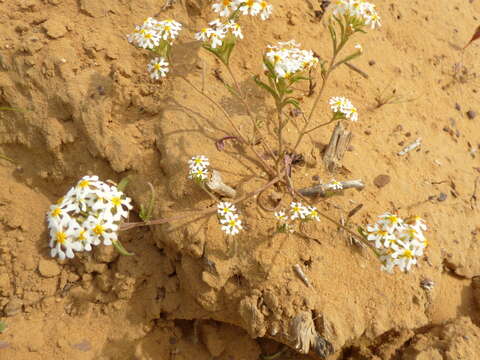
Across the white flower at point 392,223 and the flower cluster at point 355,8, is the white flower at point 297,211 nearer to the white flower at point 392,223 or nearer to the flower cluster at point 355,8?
the white flower at point 392,223

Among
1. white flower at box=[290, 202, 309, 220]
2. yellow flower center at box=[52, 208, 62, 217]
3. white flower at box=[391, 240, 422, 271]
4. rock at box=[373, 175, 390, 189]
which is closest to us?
yellow flower center at box=[52, 208, 62, 217]

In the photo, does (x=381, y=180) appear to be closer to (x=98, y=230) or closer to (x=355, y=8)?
(x=355, y=8)

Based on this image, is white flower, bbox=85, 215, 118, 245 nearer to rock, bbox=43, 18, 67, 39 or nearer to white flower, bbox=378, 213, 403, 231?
white flower, bbox=378, 213, 403, 231

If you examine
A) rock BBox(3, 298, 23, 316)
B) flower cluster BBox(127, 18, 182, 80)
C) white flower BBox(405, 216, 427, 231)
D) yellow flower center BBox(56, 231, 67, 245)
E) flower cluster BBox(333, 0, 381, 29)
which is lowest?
rock BBox(3, 298, 23, 316)

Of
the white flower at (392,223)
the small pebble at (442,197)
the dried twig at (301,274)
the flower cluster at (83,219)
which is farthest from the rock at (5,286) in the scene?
the small pebble at (442,197)

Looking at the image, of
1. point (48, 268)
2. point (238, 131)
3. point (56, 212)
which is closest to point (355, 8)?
point (238, 131)

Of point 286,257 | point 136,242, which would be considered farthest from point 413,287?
point 136,242

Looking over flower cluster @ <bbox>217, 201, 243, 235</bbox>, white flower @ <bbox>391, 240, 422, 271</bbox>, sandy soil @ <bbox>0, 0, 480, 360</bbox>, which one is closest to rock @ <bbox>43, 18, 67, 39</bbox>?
sandy soil @ <bbox>0, 0, 480, 360</bbox>
